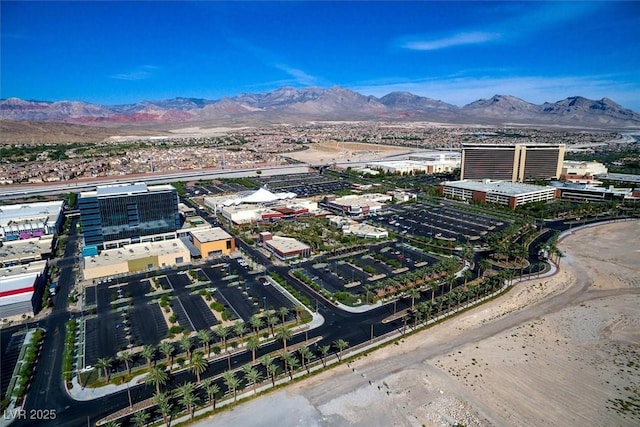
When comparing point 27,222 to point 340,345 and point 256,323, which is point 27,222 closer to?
point 256,323

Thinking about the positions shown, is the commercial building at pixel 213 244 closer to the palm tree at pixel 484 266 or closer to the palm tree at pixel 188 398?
the palm tree at pixel 188 398

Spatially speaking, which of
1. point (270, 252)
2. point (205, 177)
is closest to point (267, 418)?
→ point (270, 252)

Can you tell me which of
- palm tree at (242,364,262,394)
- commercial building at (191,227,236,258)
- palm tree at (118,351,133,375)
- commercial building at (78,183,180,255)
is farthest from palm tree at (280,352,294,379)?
commercial building at (78,183,180,255)

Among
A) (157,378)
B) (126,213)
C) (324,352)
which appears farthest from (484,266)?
(126,213)

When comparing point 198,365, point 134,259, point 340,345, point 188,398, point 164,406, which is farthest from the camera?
point 134,259

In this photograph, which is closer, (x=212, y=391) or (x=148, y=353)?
(x=212, y=391)

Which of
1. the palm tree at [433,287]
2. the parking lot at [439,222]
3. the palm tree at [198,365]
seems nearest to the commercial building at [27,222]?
the palm tree at [198,365]
